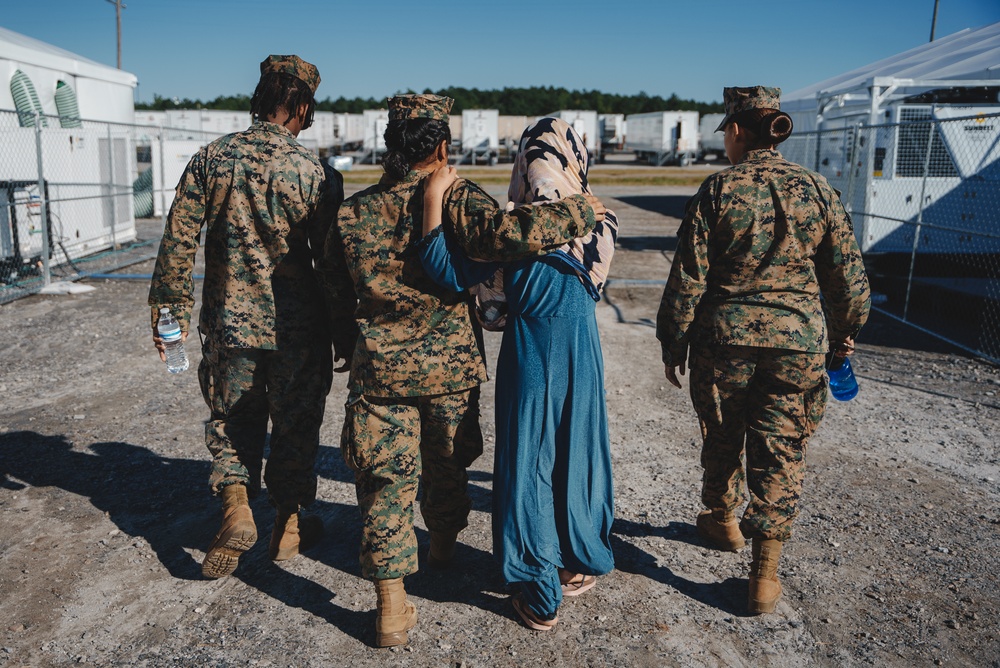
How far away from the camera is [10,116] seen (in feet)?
36.8

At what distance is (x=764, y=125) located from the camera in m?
3.22

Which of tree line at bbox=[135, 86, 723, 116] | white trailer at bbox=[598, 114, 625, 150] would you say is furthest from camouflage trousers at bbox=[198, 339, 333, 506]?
tree line at bbox=[135, 86, 723, 116]

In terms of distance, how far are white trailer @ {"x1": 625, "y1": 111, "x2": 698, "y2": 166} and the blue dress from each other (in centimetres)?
3922

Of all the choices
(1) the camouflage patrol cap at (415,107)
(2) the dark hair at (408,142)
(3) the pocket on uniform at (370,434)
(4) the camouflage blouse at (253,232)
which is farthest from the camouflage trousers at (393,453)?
(1) the camouflage patrol cap at (415,107)

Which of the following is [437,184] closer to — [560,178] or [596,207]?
[560,178]

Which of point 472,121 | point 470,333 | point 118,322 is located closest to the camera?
point 470,333

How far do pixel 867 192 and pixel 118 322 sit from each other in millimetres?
9407

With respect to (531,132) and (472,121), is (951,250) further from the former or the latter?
(472,121)

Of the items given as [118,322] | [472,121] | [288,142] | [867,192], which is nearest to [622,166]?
[472,121]

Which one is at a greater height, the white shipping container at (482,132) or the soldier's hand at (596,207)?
the white shipping container at (482,132)

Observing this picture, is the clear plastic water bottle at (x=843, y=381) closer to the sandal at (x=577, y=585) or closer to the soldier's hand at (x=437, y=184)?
the sandal at (x=577, y=585)

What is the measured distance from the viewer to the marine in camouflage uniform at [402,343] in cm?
283

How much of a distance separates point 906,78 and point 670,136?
2961cm

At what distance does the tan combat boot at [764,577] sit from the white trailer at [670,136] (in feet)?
128
